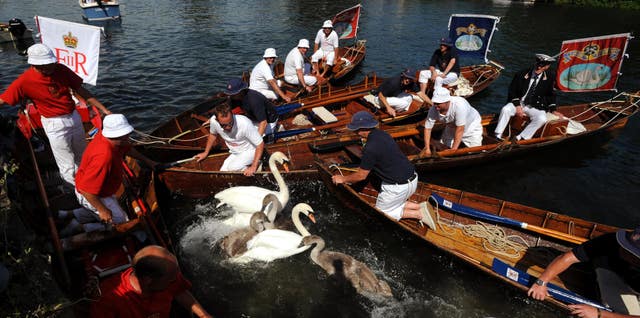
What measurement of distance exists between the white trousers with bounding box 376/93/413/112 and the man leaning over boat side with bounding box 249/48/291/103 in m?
3.79

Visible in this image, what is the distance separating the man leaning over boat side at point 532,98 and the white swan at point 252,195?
25.0 ft

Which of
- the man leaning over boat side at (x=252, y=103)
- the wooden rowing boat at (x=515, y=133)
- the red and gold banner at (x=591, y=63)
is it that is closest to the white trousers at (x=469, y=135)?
the wooden rowing boat at (x=515, y=133)

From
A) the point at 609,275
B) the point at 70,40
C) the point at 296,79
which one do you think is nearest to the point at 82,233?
the point at 70,40

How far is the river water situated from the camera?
7.02m

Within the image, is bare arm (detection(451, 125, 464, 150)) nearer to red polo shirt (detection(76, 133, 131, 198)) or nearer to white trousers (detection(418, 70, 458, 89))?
white trousers (detection(418, 70, 458, 89))

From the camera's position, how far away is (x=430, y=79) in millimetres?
13883

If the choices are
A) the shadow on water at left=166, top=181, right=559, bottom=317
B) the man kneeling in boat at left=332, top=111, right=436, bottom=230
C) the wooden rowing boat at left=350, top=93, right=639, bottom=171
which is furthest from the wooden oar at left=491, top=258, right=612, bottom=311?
the wooden rowing boat at left=350, top=93, right=639, bottom=171

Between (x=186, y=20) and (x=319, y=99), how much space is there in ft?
81.8

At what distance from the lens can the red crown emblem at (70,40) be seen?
866 centimetres

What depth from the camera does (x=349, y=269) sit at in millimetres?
7129

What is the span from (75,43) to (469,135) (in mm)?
11166

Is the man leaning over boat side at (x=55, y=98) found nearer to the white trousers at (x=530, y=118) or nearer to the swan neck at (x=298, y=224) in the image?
the swan neck at (x=298, y=224)

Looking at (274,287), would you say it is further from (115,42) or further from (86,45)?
(115,42)

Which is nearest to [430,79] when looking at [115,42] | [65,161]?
[65,161]
